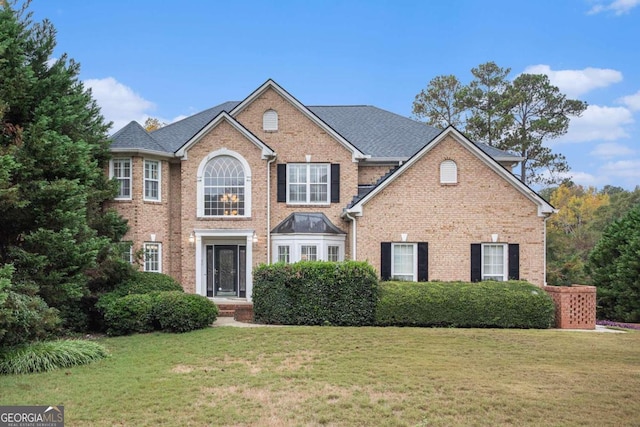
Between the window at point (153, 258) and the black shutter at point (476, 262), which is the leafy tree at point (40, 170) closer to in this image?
the window at point (153, 258)

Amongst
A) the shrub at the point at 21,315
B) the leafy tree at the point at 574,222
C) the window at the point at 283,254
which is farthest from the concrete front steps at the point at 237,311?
the leafy tree at the point at 574,222

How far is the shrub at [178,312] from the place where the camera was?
47.6 ft

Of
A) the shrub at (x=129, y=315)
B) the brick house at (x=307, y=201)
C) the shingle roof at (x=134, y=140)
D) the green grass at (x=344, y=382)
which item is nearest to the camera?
the green grass at (x=344, y=382)

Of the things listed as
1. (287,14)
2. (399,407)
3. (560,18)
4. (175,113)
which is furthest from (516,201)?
(175,113)

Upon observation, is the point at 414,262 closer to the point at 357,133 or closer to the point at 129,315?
the point at 357,133

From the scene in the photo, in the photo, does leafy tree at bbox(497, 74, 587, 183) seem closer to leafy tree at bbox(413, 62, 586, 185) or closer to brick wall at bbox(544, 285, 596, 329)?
leafy tree at bbox(413, 62, 586, 185)

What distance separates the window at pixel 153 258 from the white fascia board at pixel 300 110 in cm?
607

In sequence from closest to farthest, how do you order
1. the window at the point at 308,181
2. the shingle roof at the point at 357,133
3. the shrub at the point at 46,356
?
the shrub at the point at 46,356 → the shingle roof at the point at 357,133 → the window at the point at 308,181

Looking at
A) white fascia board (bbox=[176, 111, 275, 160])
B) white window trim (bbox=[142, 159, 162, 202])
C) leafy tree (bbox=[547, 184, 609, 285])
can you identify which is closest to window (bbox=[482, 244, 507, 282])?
white fascia board (bbox=[176, 111, 275, 160])

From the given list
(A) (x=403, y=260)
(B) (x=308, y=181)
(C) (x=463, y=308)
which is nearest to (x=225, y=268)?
(B) (x=308, y=181)

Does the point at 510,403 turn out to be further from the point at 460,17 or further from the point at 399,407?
the point at 460,17

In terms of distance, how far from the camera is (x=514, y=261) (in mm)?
18625

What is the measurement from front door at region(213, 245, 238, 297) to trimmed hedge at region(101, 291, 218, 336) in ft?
22.3

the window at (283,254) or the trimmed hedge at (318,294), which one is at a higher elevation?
the window at (283,254)
